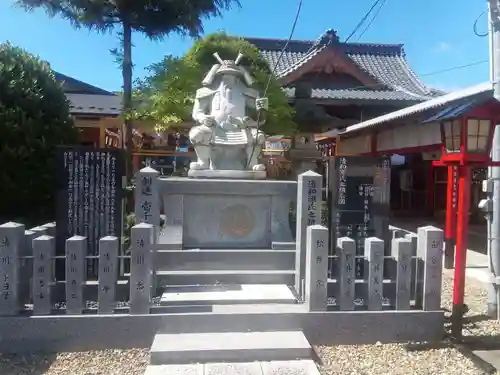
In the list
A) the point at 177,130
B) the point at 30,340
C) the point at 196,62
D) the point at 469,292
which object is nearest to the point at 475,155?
the point at 469,292

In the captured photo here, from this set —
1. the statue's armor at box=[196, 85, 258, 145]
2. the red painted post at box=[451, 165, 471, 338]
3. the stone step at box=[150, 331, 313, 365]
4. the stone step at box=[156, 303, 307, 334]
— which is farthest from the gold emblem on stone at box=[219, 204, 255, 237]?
the red painted post at box=[451, 165, 471, 338]

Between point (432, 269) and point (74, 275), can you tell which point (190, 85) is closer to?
point (74, 275)

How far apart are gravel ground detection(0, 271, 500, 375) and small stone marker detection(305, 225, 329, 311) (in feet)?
1.60

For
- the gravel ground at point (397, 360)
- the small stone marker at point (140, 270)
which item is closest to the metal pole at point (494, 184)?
the gravel ground at point (397, 360)

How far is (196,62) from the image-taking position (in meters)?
10.3

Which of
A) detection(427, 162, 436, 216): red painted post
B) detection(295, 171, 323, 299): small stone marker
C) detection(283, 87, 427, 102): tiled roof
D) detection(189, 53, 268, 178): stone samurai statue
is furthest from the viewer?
detection(427, 162, 436, 216): red painted post

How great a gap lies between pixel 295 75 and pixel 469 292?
27.5 ft

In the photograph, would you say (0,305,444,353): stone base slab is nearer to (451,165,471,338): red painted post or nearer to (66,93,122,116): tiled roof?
(451,165,471,338): red painted post

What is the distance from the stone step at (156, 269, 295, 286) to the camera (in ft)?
17.6

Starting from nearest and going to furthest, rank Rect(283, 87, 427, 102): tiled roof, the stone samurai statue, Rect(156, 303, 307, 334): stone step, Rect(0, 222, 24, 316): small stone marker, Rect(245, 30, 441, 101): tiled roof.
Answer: Rect(0, 222, 24, 316): small stone marker < Rect(156, 303, 307, 334): stone step < the stone samurai statue < Rect(283, 87, 427, 102): tiled roof < Rect(245, 30, 441, 101): tiled roof

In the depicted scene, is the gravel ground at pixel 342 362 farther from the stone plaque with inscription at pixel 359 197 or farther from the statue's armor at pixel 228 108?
the statue's armor at pixel 228 108

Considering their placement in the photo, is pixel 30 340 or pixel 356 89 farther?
pixel 356 89

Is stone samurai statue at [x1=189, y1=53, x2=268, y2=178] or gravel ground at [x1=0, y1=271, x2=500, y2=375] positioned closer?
gravel ground at [x1=0, y1=271, x2=500, y2=375]

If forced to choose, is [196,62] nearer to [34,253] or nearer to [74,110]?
[74,110]
